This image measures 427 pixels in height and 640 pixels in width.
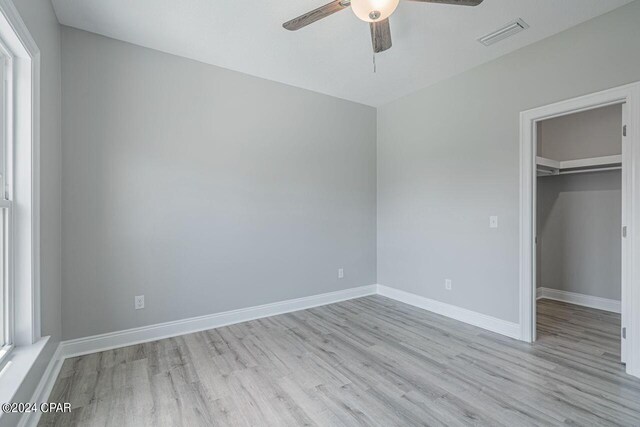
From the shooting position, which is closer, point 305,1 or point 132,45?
point 305,1

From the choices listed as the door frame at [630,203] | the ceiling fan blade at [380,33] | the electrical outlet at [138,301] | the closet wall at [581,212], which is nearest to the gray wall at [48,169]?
the electrical outlet at [138,301]

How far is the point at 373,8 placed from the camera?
5.32 ft

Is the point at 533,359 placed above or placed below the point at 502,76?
below

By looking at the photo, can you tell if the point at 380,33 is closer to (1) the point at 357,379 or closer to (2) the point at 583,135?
(1) the point at 357,379

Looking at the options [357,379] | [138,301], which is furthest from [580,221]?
[138,301]

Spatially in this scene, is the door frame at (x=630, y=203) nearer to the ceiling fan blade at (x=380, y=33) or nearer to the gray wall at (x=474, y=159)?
the gray wall at (x=474, y=159)

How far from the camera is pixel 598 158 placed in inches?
133

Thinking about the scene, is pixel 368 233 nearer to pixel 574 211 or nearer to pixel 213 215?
pixel 213 215

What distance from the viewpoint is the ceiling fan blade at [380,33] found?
6.32ft

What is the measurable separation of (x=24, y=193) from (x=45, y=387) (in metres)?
1.26

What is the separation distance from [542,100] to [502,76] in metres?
0.48

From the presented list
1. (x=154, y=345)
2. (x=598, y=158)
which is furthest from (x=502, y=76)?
(x=154, y=345)

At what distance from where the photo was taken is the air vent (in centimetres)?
240

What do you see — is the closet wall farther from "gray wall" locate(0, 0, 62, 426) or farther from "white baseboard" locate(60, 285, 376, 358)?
"gray wall" locate(0, 0, 62, 426)
